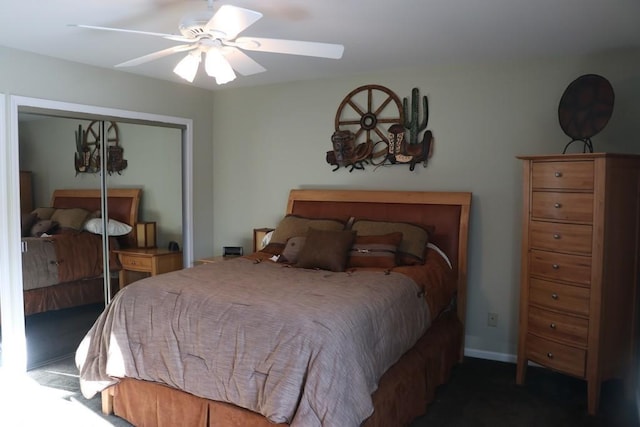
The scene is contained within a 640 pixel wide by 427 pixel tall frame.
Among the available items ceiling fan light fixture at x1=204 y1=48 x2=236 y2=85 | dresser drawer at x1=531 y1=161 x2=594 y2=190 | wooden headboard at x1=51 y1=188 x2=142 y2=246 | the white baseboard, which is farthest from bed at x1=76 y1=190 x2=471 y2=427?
wooden headboard at x1=51 y1=188 x2=142 y2=246

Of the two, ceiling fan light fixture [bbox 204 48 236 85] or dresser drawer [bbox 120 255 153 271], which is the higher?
ceiling fan light fixture [bbox 204 48 236 85]

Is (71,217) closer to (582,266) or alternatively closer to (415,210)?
(415,210)

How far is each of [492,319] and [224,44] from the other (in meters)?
2.86

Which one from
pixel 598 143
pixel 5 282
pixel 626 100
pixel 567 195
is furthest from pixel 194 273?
pixel 626 100

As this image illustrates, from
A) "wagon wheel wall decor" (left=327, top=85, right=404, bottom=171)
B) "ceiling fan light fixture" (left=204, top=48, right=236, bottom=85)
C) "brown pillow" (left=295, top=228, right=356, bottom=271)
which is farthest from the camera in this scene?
"wagon wheel wall decor" (left=327, top=85, right=404, bottom=171)

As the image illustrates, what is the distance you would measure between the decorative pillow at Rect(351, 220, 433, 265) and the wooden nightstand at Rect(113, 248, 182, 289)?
193 centimetres

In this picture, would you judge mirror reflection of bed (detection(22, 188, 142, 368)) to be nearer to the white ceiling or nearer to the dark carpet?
the dark carpet

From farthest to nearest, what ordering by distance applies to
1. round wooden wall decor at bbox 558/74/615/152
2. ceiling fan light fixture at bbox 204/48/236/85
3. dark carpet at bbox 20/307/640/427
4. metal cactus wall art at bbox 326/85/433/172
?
metal cactus wall art at bbox 326/85/433/172 → round wooden wall decor at bbox 558/74/615/152 → dark carpet at bbox 20/307/640/427 → ceiling fan light fixture at bbox 204/48/236/85

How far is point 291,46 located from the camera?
99.0 inches

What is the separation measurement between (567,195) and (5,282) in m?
3.83

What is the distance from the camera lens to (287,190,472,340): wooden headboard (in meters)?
3.82

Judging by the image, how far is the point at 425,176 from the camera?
409 centimetres

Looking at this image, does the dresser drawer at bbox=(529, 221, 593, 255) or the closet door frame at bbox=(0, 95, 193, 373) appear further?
the closet door frame at bbox=(0, 95, 193, 373)

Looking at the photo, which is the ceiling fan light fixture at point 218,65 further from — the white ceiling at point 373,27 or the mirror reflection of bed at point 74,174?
the mirror reflection of bed at point 74,174
